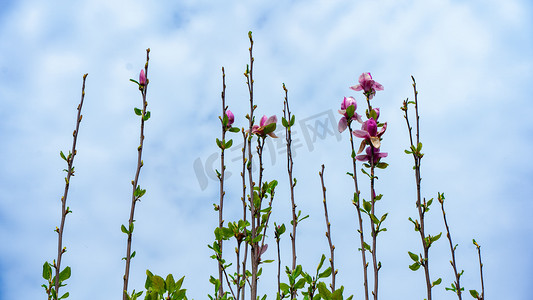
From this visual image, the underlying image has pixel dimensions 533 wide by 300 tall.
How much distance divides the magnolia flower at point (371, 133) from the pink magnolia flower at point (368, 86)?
14.9 inches

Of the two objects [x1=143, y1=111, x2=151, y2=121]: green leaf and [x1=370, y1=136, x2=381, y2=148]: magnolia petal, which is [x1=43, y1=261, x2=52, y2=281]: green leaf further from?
[x1=370, y1=136, x2=381, y2=148]: magnolia petal

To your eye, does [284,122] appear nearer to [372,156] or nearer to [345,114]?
[345,114]

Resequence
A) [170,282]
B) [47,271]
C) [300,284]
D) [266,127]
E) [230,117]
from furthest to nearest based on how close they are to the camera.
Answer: [230,117] → [266,127] → [47,271] → [300,284] → [170,282]

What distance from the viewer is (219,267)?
1.97 metres

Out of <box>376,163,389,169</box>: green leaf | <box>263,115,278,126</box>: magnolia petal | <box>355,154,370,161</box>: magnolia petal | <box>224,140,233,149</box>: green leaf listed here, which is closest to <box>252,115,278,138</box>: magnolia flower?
<box>263,115,278,126</box>: magnolia petal

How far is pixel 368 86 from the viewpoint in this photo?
7.75 ft

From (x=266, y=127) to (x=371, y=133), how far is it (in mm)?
542

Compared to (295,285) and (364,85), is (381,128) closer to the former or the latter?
(364,85)

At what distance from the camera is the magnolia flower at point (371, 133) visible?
6.58ft

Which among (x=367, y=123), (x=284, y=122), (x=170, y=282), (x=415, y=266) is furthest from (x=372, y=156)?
(x=170, y=282)

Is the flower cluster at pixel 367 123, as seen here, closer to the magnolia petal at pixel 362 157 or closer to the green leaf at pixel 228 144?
the magnolia petal at pixel 362 157

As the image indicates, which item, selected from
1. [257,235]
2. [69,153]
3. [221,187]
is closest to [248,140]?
[221,187]

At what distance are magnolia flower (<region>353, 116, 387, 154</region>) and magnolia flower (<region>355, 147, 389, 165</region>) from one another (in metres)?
0.05

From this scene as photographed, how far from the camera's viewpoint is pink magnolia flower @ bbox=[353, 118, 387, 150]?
2.01 meters
